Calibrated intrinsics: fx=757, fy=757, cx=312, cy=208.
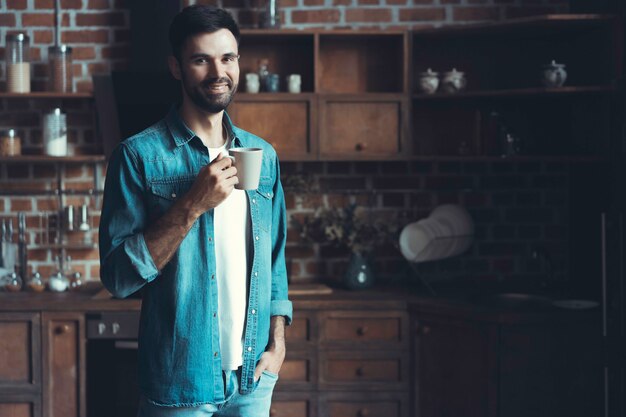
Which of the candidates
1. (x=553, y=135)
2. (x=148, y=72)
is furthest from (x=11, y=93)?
(x=553, y=135)

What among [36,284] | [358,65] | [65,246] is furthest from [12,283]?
[358,65]

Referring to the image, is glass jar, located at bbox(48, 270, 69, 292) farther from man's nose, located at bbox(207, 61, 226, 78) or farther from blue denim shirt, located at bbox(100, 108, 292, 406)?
man's nose, located at bbox(207, 61, 226, 78)

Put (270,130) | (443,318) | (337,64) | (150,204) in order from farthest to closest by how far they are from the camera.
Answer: (337,64) < (270,130) < (443,318) < (150,204)

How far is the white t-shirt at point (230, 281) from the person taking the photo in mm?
A: 1729

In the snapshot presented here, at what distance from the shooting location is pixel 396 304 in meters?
3.20

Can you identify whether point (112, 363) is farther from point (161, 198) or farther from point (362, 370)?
point (161, 198)

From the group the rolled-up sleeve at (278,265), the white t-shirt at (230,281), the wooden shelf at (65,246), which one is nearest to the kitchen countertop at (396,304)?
the wooden shelf at (65,246)

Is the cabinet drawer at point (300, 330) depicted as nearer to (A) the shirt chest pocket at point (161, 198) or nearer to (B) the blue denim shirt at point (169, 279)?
(B) the blue denim shirt at point (169, 279)

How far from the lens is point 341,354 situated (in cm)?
319

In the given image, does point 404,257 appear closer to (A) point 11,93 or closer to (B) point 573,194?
(B) point 573,194

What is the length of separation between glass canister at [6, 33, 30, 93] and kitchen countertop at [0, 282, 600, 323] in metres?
0.96

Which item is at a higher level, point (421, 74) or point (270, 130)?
point (421, 74)

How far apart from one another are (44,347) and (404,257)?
1.63m

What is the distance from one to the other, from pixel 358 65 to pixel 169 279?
2.14m
